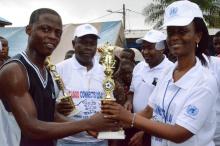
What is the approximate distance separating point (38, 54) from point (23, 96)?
448 millimetres

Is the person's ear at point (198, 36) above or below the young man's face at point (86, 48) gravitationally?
above

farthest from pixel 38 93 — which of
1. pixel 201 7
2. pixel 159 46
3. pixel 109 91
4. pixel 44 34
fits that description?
pixel 201 7

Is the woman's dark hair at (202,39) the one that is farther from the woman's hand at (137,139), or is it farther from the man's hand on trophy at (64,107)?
the woman's hand at (137,139)

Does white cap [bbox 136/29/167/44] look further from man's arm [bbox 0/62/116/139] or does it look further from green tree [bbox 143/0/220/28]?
green tree [bbox 143/0/220/28]

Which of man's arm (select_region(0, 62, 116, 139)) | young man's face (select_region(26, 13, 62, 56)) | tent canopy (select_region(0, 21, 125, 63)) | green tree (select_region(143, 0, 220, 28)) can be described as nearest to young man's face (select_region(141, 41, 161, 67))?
young man's face (select_region(26, 13, 62, 56))

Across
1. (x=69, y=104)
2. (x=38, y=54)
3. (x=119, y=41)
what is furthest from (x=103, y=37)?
(x=38, y=54)

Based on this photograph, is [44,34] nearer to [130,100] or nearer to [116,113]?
[116,113]

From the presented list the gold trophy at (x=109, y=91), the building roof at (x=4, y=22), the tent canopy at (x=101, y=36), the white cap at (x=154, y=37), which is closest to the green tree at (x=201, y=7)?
the building roof at (x=4, y=22)

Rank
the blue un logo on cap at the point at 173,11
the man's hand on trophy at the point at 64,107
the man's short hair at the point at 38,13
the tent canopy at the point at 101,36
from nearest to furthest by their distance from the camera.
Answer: the blue un logo on cap at the point at 173,11 → the man's short hair at the point at 38,13 → the man's hand on trophy at the point at 64,107 → the tent canopy at the point at 101,36

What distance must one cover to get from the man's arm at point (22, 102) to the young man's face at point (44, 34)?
295 mm

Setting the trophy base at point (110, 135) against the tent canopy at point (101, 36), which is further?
the tent canopy at point (101, 36)

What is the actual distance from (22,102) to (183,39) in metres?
1.19

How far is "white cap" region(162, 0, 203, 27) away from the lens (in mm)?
2924

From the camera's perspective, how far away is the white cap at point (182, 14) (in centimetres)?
292
